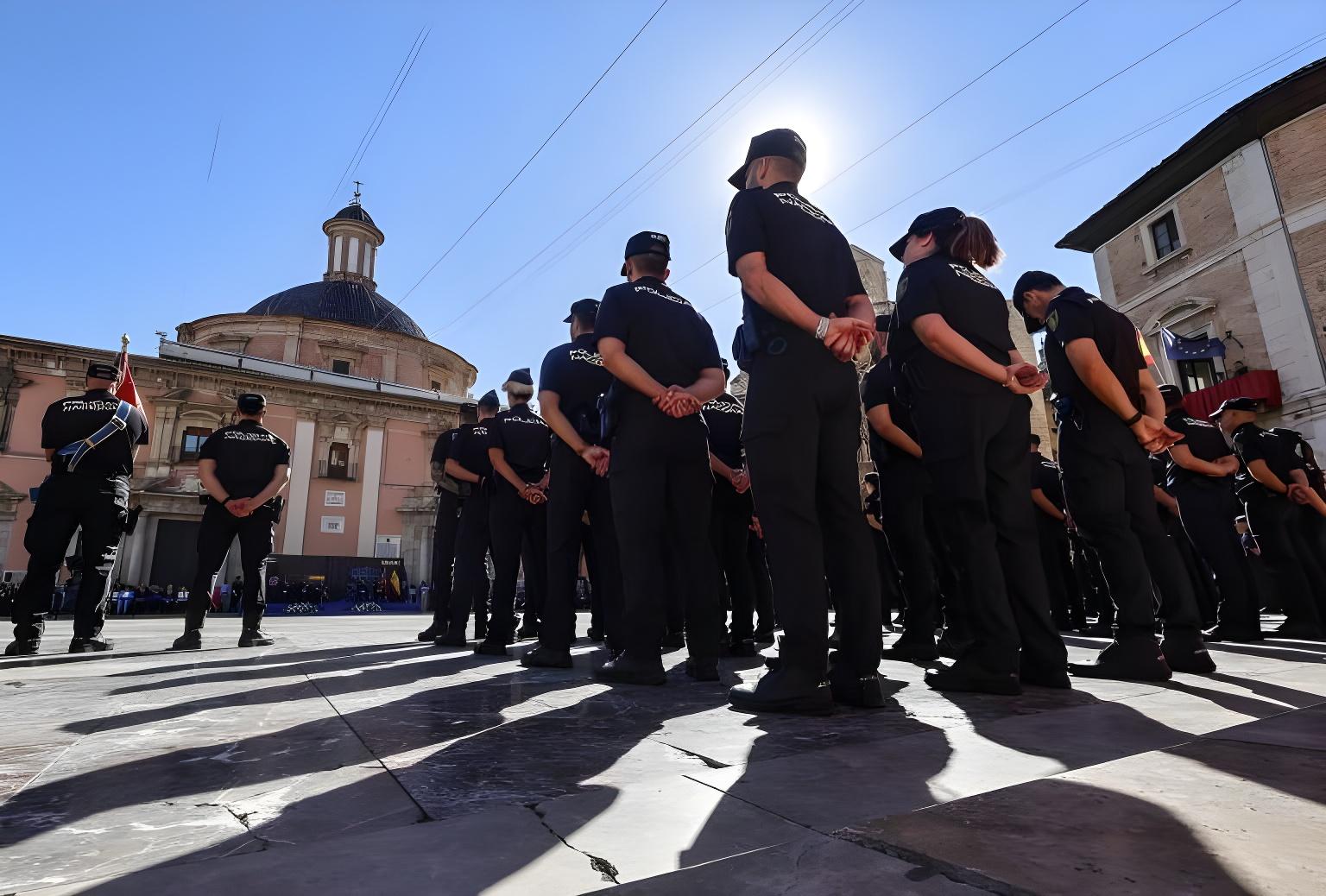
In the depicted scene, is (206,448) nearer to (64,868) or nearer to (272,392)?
(64,868)

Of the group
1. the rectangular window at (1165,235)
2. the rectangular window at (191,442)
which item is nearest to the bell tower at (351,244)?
the rectangular window at (191,442)

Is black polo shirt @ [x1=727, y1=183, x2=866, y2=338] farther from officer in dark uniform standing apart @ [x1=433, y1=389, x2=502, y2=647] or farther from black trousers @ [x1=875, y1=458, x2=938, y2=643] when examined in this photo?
officer in dark uniform standing apart @ [x1=433, y1=389, x2=502, y2=647]

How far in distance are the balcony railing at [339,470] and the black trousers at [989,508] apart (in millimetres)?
29463


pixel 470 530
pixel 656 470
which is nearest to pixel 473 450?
pixel 470 530

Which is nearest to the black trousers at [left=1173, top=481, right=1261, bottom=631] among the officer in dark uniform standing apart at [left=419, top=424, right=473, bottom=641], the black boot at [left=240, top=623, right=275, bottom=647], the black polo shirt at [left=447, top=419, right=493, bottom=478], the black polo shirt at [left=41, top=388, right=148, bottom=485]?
the black polo shirt at [left=447, top=419, right=493, bottom=478]

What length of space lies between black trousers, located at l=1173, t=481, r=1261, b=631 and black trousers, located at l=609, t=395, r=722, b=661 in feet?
12.1

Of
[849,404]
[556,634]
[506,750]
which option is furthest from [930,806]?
[556,634]

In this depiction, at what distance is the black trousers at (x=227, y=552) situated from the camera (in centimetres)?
516

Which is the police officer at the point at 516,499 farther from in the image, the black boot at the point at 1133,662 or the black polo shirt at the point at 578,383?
the black boot at the point at 1133,662

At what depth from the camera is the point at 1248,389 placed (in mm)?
16844

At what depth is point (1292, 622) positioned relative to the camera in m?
4.78

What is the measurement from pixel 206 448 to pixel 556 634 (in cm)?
359

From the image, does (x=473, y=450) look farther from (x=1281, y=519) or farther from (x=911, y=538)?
(x=1281, y=519)

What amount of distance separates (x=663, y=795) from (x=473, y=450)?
4.70 metres
